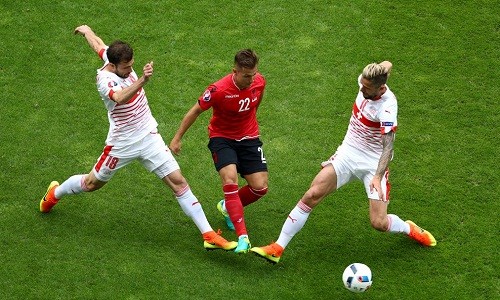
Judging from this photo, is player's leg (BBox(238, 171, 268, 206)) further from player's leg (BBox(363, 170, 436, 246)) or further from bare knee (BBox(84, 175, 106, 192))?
bare knee (BBox(84, 175, 106, 192))

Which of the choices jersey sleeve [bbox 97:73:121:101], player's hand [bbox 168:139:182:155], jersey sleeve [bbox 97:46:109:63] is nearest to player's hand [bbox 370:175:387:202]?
player's hand [bbox 168:139:182:155]

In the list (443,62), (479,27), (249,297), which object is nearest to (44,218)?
(249,297)

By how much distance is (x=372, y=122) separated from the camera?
970cm

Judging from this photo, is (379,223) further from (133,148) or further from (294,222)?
(133,148)

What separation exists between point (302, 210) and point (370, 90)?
1528mm

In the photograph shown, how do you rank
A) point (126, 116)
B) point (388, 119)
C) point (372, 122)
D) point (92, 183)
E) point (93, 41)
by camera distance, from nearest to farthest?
point (388, 119)
point (372, 122)
point (126, 116)
point (92, 183)
point (93, 41)

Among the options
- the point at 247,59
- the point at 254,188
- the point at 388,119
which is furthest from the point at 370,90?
the point at 254,188

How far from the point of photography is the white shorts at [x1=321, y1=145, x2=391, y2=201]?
987 cm

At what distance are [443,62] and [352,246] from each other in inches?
147

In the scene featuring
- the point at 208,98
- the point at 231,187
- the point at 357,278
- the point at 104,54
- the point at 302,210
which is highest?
the point at 104,54

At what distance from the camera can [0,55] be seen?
12.9m

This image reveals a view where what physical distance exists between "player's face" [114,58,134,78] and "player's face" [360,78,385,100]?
245 cm

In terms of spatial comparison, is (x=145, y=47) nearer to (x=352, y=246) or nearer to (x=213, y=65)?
(x=213, y=65)

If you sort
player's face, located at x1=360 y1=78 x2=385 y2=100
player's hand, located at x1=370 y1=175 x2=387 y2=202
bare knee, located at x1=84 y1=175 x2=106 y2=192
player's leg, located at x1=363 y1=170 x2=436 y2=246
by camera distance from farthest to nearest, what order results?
bare knee, located at x1=84 y1=175 x2=106 y2=192
player's leg, located at x1=363 y1=170 x2=436 y2=246
player's face, located at x1=360 y1=78 x2=385 y2=100
player's hand, located at x1=370 y1=175 x2=387 y2=202
